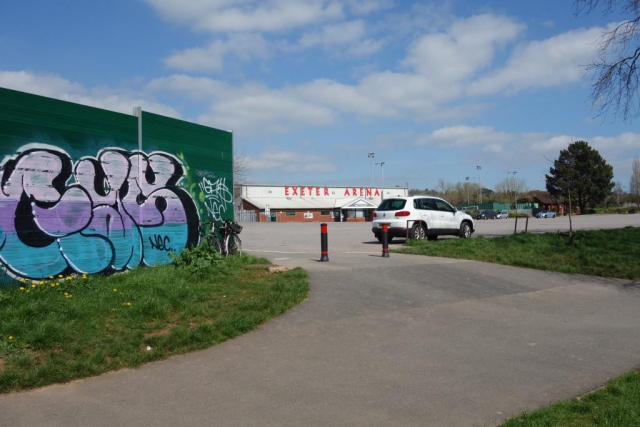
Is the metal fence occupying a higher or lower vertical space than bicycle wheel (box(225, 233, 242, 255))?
higher

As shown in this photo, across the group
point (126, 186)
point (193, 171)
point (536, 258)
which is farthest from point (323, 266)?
point (536, 258)

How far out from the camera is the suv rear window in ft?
60.6

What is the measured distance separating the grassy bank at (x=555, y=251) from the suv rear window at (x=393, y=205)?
2002 millimetres

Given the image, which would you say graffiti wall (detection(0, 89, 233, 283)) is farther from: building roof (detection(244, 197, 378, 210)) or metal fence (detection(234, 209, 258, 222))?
building roof (detection(244, 197, 378, 210))

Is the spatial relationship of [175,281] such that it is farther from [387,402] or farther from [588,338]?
[588,338]

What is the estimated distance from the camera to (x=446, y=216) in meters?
19.4

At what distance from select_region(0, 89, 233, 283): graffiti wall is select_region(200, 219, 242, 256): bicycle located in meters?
0.29

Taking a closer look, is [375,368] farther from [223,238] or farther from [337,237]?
[337,237]

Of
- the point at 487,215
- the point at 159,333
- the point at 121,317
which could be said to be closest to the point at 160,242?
the point at 121,317

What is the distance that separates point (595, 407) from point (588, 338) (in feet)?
9.24

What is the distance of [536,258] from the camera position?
13.7 metres

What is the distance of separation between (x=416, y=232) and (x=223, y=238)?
27.2 ft

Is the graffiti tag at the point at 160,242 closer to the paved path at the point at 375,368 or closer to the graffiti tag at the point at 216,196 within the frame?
the graffiti tag at the point at 216,196

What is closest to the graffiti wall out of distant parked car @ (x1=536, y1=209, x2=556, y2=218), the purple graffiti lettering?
the purple graffiti lettering
